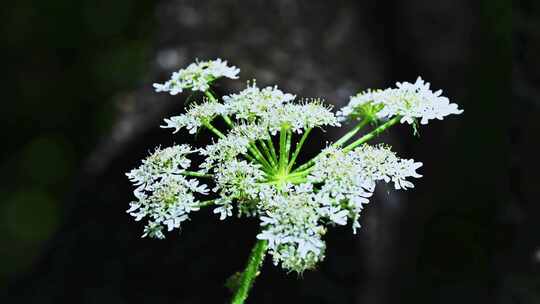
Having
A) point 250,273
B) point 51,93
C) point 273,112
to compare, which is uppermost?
→ point 51,93

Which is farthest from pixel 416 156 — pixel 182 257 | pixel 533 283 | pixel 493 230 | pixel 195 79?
pixel 195 79

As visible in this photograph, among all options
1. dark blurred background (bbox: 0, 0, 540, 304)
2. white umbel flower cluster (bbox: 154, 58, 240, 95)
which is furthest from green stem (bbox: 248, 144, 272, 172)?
dark blurred background (bbox: 0, 0, 540, 304)

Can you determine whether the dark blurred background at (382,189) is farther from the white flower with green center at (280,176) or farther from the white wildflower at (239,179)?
the white wildflower at (239,179)

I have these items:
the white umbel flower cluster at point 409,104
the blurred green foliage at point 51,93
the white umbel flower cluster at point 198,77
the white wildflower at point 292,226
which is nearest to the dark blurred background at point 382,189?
the blurred green foliage at point 51,93

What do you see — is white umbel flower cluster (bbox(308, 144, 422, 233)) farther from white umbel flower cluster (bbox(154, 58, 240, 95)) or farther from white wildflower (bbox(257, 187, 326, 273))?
white umbel flower cluster (bbox(154, 58, 240, 95))

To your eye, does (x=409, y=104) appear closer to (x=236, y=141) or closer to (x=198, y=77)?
(x=236, y=141)

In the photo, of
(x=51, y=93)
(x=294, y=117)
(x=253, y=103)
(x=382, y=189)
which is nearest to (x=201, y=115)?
(x=253, y=103)
